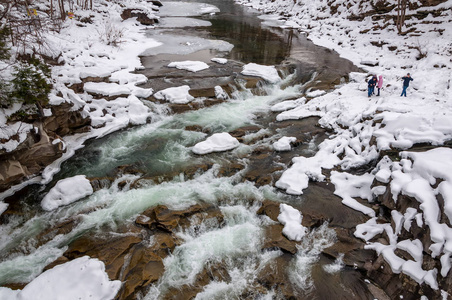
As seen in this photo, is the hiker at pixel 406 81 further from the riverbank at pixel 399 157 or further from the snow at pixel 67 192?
the snow at pixel 67 192

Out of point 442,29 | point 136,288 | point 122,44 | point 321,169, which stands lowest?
point 136,288

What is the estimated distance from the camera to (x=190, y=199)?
7320 millimetres

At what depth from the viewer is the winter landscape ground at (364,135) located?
521 cm

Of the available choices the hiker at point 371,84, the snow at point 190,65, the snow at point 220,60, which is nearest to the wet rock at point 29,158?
the snow at point 190,65

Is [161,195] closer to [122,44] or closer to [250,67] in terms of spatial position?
[250,67]

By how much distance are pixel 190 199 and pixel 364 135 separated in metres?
6.16

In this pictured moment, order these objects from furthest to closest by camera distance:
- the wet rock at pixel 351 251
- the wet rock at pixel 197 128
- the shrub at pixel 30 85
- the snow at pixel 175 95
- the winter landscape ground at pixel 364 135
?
the snow at pixel 175 95 → the wet rock at pixel 197 128 → the shrub at pixel 30 85 → the wet rock at pixel 351 251 → the winter landscape ground at pixel 364 135

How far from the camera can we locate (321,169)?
8523 millimetres

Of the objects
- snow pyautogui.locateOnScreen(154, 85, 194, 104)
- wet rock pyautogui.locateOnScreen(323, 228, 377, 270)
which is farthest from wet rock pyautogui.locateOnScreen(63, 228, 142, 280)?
snow pyautogui.locateOnScreen(154, 85, 194, 104)

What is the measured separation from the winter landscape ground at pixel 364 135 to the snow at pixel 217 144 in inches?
1.5

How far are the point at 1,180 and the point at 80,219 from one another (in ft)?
8.46

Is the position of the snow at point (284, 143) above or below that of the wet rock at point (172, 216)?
above

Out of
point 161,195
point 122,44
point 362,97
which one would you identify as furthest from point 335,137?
point 122,44

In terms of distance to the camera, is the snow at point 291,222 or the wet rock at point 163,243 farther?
the snow at point 291,222
